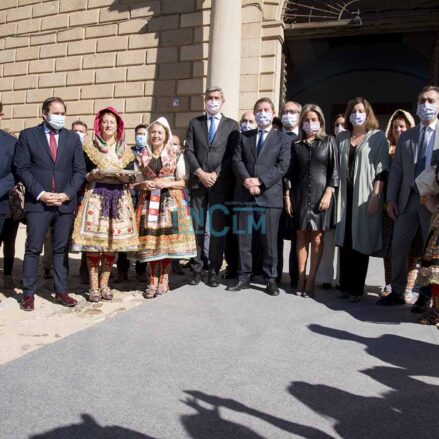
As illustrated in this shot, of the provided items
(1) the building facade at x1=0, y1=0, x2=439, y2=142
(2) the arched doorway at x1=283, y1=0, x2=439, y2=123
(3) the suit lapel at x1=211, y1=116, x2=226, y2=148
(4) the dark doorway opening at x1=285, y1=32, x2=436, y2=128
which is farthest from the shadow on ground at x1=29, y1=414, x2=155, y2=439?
(4) the dark doorway opening at x1=285, y1=32, x2=436, y2=128

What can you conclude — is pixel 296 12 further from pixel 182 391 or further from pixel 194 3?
pixel 182 391

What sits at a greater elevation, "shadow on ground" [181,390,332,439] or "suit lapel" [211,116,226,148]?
"suit lapel" [211,116,226,148]

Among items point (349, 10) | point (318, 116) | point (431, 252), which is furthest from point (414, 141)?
point (349, 10)

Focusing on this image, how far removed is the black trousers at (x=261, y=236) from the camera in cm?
423

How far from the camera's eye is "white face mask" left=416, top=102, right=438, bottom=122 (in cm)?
373

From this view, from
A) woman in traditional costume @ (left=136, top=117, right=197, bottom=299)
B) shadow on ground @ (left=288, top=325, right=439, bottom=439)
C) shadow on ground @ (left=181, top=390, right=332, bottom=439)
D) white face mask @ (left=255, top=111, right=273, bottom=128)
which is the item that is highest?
white face mask @ (left=255, top=111, right=273, bottom=128)

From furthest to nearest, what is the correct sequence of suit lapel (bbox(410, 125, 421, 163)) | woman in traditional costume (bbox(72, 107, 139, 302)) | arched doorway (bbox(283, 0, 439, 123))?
arched doorway (bbox(283, 0, 439, 123)), woman in traditional costume (bbox(72, 107, 139, 302)), suit lapel (bbox(410, 125, 421, 163))

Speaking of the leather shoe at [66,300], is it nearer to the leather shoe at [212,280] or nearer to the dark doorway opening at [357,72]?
the leather shoe at [212,280]

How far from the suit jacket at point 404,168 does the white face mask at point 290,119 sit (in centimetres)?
112

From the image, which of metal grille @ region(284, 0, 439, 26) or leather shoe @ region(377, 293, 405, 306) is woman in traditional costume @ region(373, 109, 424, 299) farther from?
metal grille @ region(284, 0, 439, 26)

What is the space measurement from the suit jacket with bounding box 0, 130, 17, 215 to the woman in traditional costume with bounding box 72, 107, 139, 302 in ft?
2.04

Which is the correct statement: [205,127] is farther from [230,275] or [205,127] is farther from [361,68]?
[361,68]

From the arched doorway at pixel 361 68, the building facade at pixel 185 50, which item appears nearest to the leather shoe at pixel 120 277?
the building facade at pixel 185 50

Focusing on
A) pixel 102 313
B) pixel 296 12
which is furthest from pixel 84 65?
pixel 102 313
